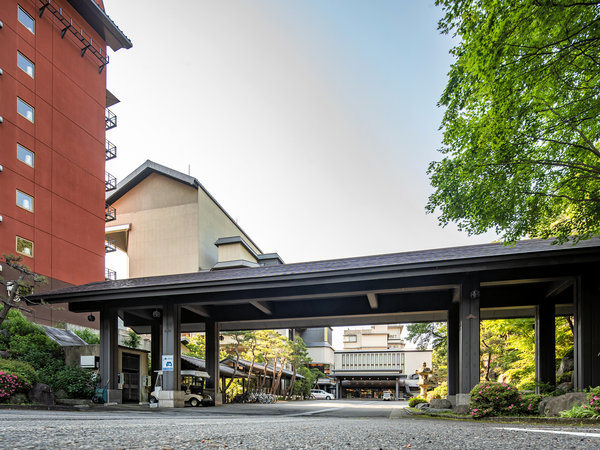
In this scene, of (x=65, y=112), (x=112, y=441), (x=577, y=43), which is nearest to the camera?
(x=112, y=441)

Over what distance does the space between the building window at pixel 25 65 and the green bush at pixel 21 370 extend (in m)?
17.6

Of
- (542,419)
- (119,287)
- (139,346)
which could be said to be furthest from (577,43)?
(139,346)

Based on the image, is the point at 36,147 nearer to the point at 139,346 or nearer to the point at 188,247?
the point at 139,346

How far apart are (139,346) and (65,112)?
16040 mm

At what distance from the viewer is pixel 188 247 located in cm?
4219

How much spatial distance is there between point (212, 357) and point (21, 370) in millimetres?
9166

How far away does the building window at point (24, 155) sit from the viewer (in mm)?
25516

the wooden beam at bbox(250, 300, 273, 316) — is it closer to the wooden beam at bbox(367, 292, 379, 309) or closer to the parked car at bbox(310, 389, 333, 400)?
the wooden beam at bbox(367, 292, 379, 309)

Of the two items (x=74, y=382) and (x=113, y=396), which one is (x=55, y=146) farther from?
(x=113, y=396)

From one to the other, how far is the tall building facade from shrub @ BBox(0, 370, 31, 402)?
25.0 feet

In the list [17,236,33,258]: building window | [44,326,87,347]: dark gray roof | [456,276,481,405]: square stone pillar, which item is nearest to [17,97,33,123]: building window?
[17,236,33,258]: building window

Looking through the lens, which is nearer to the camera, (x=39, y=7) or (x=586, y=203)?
(x=586, y=203)

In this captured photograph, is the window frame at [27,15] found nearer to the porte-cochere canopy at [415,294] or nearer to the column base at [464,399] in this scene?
the porte-cochere canopy at [415,294]

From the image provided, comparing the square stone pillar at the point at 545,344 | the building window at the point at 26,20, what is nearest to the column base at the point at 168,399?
the square stone pillar at the point at 545,344
